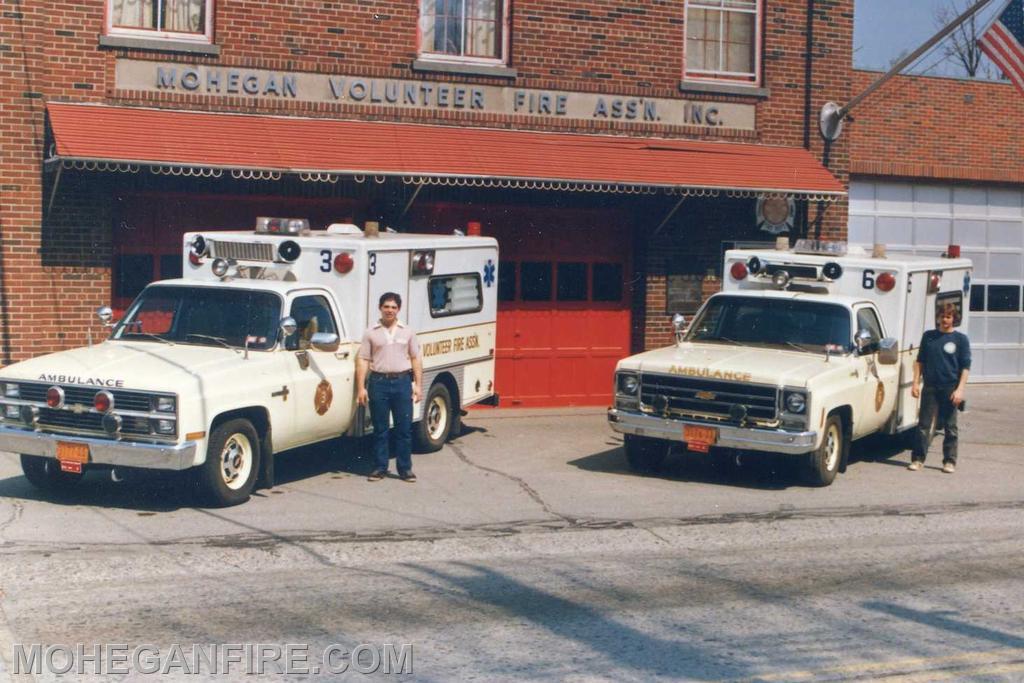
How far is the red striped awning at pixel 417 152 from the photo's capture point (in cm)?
1569

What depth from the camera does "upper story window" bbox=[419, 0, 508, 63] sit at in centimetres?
1845

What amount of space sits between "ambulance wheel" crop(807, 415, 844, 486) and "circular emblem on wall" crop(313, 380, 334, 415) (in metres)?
4.45

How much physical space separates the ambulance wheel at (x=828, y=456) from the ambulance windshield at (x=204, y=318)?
506 cm

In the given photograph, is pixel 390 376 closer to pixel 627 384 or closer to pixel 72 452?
pixel 627 384

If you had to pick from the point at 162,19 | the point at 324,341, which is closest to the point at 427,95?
the point at 162,19

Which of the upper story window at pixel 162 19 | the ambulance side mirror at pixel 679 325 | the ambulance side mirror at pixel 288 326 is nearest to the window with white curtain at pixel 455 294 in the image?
A: the ambulance side mirror at pixel 679 325

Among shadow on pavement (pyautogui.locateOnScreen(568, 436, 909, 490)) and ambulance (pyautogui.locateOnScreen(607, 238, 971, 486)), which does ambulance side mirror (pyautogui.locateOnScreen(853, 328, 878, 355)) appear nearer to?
ambulance (pyautogui.locateOnScreen(607, 238, 971, 486))

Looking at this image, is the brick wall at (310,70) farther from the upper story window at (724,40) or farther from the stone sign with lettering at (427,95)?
the upper story window at (724,40)

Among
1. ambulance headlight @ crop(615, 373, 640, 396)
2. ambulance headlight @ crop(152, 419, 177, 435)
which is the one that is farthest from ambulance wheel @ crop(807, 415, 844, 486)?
ambulance headlight @ crop(152, 419, 177, 435)

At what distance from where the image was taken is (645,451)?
13.9 meters

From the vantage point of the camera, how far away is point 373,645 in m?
7.69

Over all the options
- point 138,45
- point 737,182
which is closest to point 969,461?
point 737,182

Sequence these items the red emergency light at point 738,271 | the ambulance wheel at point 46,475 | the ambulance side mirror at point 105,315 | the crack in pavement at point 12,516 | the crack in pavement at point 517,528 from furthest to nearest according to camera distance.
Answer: the red emergency light at point 738,271 < the ambulance side mirror at point 105,315 < the ambulance wheel at point 46,475 < the crack in pavement at point 12,516 < the crack in pavement at point 517,528

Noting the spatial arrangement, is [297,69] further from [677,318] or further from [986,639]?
[986,639]
